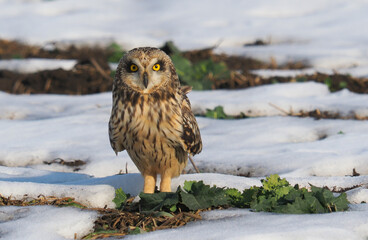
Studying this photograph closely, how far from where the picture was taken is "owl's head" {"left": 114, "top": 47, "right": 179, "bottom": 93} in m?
4.18

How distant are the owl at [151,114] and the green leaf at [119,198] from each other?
1.01 feet

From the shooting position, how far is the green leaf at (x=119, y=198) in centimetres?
423

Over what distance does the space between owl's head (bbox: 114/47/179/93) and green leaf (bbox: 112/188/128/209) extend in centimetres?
71

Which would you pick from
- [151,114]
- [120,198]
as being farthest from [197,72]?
[120,198]

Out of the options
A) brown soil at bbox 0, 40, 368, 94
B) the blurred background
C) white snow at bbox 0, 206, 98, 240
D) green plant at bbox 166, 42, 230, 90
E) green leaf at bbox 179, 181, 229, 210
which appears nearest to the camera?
white snow at bbox 0, 206, 98, 240

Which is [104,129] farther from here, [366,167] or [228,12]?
[228,12]

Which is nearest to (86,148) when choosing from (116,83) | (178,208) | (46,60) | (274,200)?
(116,83)

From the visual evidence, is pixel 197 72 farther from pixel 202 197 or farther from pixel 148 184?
pixel 202 197

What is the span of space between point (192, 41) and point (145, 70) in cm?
875

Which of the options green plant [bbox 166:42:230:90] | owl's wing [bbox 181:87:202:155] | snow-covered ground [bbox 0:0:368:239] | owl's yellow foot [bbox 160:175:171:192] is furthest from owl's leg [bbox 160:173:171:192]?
green plant [bbox 166:42:230:90]

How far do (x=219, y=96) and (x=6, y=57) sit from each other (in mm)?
5304

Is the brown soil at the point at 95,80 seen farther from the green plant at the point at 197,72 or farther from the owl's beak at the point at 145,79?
the owl's beak at the point at 145,79

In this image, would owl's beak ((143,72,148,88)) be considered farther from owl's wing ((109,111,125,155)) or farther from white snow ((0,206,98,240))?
white snow ((0,206,98,240))

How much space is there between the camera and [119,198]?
13.9ft
